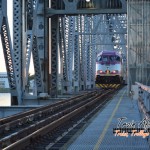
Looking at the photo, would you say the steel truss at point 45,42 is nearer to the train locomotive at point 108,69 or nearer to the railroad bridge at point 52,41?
the railroad bridge at point 52,41

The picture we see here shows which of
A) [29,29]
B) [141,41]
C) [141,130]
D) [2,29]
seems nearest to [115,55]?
[141,41]

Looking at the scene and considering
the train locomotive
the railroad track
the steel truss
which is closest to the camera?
the railroad track

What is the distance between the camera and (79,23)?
56.2 m

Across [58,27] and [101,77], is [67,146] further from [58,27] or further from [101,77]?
[101,77]

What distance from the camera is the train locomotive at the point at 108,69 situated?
4525 centimetres

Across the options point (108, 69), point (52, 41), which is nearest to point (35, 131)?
point (52, 41)

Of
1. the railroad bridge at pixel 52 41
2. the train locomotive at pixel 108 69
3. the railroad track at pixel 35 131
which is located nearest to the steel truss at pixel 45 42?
the railroad bridge at pixel 52 41

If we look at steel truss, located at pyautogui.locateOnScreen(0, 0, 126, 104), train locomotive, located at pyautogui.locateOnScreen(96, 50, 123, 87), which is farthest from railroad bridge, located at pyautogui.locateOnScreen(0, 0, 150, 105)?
train locomotive, located at pyautogui.locateOnScreen(96, 50, 123, 87)

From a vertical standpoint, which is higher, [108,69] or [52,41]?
[52,41]

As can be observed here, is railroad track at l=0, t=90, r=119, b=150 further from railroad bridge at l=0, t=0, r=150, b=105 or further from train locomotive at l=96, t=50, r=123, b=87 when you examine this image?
train locomotive at l=96, t=50, r=123, b=87

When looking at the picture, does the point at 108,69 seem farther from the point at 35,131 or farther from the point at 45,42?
the point at 35,131

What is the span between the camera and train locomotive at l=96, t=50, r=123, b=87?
1781 inches

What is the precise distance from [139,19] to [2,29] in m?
12.8

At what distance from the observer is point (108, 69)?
45.3 metres
